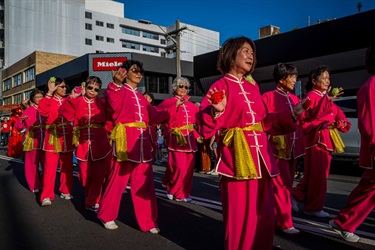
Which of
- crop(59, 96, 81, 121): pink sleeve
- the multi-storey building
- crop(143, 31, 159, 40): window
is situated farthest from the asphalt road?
Result: crop(143, 31, 159, 40): window

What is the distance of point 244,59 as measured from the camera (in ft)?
9.10

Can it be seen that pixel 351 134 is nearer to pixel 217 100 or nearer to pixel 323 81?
pixel 323 81

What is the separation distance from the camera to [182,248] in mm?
3533

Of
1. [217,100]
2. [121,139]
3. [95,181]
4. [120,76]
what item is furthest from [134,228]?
[217,100]

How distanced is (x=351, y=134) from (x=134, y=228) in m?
6.99

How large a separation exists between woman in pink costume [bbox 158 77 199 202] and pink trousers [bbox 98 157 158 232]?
5.47 ft

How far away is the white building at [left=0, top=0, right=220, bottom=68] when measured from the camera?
178 feet

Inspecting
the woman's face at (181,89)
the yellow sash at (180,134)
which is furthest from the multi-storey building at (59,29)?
the yellow sash at (180,134)

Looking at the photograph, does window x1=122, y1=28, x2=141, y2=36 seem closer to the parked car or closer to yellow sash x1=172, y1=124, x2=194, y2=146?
the parked car

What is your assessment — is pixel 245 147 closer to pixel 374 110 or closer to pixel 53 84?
pixel 374 110

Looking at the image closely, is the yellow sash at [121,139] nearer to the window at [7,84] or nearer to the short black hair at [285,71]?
the short black hair at [285,71]

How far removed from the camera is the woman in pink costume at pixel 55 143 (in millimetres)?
5617

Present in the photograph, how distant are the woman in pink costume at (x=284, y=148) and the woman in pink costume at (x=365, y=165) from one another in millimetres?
538

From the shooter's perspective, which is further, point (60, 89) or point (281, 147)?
point (60, 89)
